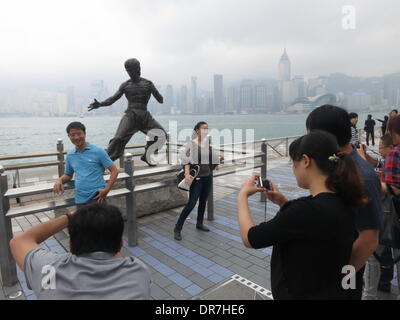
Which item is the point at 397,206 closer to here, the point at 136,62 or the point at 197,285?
the point at 197,285

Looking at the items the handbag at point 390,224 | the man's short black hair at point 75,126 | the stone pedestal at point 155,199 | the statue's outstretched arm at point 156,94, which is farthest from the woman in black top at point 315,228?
the statue's outstretched arm at point 156,94

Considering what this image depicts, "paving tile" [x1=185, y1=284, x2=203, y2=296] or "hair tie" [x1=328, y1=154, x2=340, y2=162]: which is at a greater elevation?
"hair tie" [x1=328, y1=154, x2=340, y2=162]

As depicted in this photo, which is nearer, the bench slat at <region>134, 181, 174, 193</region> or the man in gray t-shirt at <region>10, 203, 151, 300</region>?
the man in gray t-shirt at <region>10, 203, 151, 300</region>

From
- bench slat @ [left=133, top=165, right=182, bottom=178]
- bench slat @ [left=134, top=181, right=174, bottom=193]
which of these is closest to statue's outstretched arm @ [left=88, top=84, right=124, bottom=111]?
bench slat @ [left=133, top=165, right=182, bottom=178]

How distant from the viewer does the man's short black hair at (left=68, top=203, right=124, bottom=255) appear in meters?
1.36

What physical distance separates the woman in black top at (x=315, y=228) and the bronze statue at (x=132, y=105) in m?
4.41

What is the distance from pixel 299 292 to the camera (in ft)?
4.69

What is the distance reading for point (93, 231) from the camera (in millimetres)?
1360

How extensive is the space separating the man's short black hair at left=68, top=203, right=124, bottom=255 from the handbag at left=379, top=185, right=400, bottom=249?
7.15 ft

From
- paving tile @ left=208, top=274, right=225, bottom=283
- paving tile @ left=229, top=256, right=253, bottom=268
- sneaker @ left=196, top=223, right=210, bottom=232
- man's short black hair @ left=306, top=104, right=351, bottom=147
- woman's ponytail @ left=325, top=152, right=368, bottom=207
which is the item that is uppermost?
man's short black hair @ left=306, top=104, right=351, bottom=147

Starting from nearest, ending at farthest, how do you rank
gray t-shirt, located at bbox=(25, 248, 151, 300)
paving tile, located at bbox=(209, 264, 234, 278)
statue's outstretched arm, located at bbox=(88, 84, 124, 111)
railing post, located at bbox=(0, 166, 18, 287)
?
gray t-shirt, located at bbox=(25, 248, 151, 300) < railing post, located at bbox=(0, 166, 18, 287) < paving tile, located at bbox=(209, 264, 234, 278) < statue's outstretched arm, located at bbox=(88, 84, 124, 111)

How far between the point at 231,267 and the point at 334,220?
2537mm

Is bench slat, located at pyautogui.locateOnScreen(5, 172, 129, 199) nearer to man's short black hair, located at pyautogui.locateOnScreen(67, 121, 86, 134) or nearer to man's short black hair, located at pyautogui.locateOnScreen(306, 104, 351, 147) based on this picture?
man's short black hair, located at pyautogui.locateOnScreen(67, 121, 86, 134)

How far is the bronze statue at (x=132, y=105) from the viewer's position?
5402 millimetres
